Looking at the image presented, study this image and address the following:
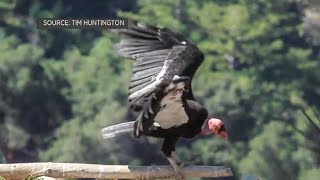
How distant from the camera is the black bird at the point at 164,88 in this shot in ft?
22.2

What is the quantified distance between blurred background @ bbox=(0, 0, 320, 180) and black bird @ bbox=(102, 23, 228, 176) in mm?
14040

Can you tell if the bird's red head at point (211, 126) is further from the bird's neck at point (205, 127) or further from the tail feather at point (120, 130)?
the tail feather at point (120, 130)

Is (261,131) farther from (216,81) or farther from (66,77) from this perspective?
(66,77)

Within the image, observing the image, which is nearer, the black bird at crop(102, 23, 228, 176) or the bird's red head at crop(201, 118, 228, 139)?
the black bird at crop(102, 23, 228, 176)

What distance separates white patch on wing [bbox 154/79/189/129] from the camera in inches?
265

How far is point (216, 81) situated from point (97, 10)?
23.4 feet

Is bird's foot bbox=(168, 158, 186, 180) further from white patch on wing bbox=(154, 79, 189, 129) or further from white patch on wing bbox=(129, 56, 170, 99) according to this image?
white patch on wing bbox=(129, 56, 170, 99)

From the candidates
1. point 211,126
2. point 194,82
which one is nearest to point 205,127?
point 211,126

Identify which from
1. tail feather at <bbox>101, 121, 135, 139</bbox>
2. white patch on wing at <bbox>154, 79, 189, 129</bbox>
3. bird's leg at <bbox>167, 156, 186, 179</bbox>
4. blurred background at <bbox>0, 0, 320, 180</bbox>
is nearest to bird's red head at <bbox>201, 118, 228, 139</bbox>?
white patch on wing at <bbox>154, 79, 189, 129</bbox>

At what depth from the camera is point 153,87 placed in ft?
22.5

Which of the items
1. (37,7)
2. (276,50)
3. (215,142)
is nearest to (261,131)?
(215,142)

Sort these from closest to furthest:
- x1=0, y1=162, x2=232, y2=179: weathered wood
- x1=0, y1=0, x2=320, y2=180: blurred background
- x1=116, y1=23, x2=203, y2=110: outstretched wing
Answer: x1=0, y1=162, x2=232, y2=179: weathered wood, x1=116, y1=23, x2=203, y2=110: outstretched wing, x1=0, y1=0, x2=320, y2=180: blurred background

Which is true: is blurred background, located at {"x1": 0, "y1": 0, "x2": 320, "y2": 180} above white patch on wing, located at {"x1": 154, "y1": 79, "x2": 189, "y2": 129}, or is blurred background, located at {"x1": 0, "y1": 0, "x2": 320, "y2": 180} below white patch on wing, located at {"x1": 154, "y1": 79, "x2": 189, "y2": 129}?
below

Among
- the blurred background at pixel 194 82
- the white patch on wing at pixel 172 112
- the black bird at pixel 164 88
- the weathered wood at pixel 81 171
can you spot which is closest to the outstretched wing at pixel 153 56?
the black bird at pixel 164 88
